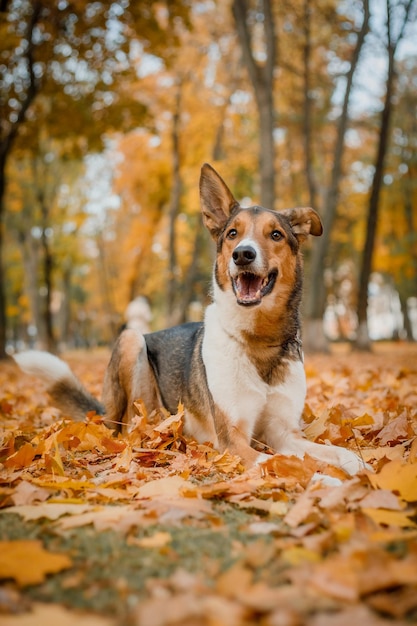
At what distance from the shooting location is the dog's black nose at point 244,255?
3.52m

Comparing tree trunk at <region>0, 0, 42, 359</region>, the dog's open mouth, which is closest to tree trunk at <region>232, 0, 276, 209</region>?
tree trunk at <region>0, 0, 42, 359</region>

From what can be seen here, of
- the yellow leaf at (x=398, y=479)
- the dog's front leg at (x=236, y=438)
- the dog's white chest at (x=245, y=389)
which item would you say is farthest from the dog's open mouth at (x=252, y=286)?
the yellow leaf at (x=398, y=479)

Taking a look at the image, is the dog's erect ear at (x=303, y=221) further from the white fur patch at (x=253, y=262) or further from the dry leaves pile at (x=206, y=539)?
the dry leaves pile at (x=206, y=539)

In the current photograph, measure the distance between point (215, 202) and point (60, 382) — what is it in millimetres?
2163

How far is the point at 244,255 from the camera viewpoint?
139 inches

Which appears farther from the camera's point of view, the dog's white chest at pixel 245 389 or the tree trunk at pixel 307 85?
the tree trunk at pixel 307 85

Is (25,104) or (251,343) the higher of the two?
(25,104)

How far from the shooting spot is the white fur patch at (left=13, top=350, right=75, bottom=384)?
471 centimetres

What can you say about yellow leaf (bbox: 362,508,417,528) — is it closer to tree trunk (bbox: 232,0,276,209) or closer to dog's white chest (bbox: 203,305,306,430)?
dog's white chest (bbox: 203,305,306,430)

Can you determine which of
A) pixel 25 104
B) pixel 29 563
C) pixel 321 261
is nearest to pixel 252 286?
pixel 29 563

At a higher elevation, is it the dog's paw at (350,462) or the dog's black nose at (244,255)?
the dog's black nose at (244,255)

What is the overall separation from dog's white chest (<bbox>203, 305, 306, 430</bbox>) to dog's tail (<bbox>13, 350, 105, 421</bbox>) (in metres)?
1.65

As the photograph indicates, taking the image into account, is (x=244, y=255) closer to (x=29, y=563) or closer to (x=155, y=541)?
(x=155, y=541)

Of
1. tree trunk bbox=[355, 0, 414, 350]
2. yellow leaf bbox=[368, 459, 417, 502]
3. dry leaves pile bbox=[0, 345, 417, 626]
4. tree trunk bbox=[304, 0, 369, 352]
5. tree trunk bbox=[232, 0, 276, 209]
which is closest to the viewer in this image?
dry leaves pile bbox=[0, 345, 417, 626]
